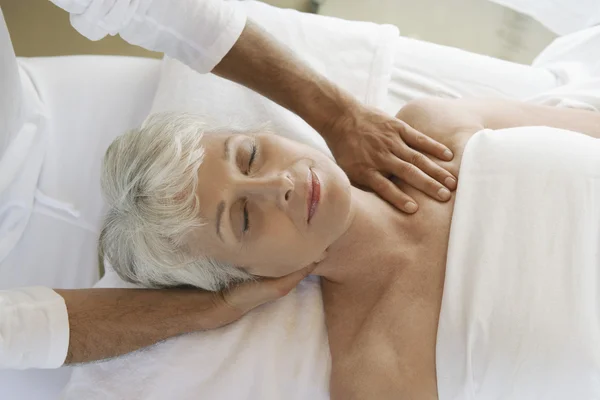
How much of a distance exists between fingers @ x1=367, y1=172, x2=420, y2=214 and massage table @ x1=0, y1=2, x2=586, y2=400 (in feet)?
0.68

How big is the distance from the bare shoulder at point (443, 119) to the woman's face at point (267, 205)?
0.32 meters

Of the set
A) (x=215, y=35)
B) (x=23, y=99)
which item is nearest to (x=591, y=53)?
(x=215, y=35)

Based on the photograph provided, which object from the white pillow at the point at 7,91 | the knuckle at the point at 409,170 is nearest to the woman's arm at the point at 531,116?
the knuckle at the point at 409,170

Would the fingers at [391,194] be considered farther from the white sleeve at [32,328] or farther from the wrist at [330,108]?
the white sleeve at [32,328]

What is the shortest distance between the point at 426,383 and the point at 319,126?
2.16 feet

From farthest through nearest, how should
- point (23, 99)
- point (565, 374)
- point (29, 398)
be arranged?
point (23, 99) → point (29, 398) → point (565, 374)

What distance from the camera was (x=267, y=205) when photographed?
45.0 inches

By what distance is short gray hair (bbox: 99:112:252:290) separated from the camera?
1.15 m

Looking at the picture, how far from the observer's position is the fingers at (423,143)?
1318mm

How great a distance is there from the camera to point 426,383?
1153 mm

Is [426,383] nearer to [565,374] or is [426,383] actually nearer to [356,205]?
[565,374]

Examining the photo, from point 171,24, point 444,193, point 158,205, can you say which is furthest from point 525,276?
point 171,24

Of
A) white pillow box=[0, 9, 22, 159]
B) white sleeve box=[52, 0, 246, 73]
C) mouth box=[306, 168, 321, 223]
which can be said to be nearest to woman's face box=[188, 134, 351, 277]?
mouth box=[306, 168, 321, 223]

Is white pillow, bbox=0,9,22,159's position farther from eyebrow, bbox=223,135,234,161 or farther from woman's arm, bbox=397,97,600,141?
woman's arm, bbox=397,97,600,141
